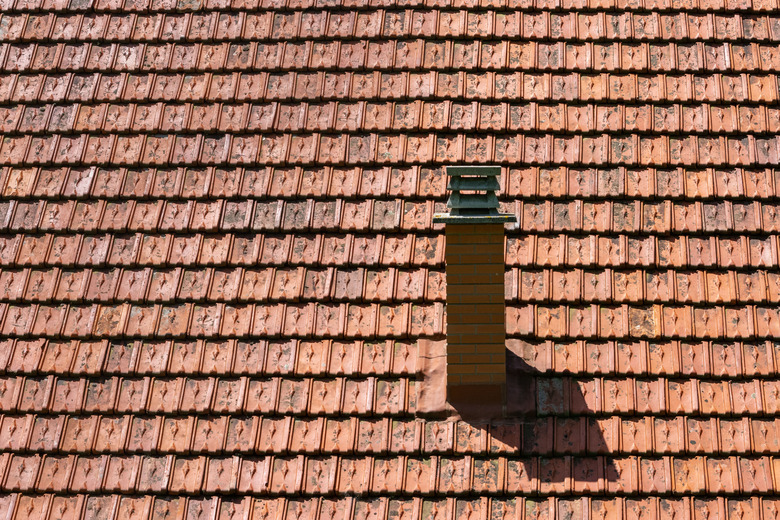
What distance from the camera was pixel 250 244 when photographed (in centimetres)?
708

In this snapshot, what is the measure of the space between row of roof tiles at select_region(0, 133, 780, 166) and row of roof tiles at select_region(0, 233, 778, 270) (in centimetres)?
64

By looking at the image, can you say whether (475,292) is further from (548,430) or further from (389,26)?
(389,26)

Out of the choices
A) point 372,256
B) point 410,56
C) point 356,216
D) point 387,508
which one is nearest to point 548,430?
point 387,508

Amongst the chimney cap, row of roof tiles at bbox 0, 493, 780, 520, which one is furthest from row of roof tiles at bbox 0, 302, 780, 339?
row of roof tiles at bbox 0, 493, 780, 520

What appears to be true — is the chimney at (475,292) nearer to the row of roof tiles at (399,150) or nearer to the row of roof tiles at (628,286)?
the row of roof tiles at (628,286)

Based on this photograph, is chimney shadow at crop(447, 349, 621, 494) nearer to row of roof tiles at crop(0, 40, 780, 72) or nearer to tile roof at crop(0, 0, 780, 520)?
tile roof at crop(0, 0, 780, 520)

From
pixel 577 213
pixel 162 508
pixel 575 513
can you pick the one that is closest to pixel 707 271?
pixel 577 213

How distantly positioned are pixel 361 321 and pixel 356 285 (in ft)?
0.91

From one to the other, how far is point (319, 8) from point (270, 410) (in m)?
3.43

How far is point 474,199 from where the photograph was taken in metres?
6.16

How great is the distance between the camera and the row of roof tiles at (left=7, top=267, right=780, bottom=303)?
264 inches

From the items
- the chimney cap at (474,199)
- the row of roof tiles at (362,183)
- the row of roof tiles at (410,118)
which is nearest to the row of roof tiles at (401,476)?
the chimney cap at (474,199)

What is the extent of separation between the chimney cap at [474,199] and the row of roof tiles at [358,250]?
2.57ft

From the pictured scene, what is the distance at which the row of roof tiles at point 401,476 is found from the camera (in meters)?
6.14
